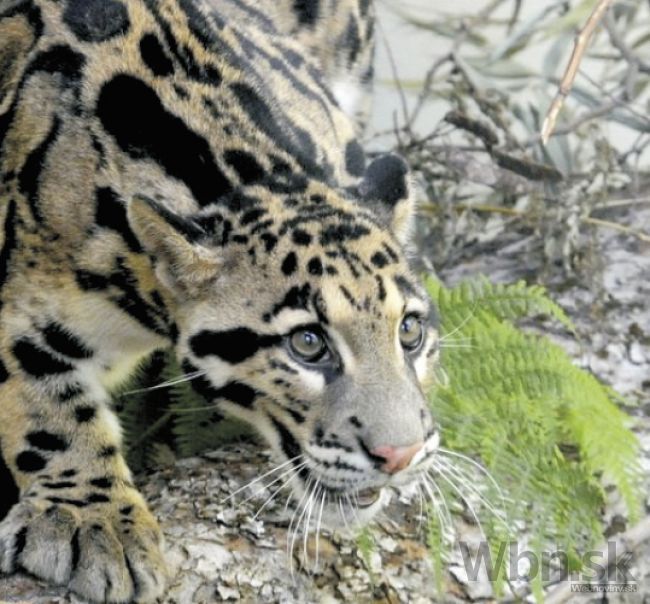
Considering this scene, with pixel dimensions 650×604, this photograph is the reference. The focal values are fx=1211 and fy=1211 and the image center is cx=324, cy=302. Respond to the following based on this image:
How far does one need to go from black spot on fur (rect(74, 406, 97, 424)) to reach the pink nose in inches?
29.3

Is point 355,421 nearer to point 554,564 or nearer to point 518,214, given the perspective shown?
point 554,564

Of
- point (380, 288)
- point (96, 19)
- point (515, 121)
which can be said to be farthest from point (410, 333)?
point (515, 121)

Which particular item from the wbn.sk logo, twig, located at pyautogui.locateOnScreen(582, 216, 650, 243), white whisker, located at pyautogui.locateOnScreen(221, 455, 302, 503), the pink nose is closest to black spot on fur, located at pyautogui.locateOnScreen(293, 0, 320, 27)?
twig, located at pyautogui.locateOnScreen(582, 216, 650, 243)

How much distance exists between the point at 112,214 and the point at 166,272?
0.65 ft

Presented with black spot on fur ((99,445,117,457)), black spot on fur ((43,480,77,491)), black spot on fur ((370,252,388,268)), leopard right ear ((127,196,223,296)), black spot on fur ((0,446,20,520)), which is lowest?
black spot on fur ((0,446,20,520))

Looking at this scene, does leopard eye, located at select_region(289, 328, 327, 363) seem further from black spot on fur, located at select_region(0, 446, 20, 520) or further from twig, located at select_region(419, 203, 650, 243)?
twig, located at select_region(419, 203, 650, 243)

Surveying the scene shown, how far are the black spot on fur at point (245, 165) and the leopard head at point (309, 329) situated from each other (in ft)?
0.15

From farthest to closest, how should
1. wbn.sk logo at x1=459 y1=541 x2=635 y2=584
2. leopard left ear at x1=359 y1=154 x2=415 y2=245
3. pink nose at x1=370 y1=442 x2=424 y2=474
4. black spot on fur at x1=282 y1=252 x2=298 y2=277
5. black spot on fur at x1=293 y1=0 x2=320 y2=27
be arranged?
1. black spot on fur at x1=293 y1=0 x2=320 y2=27
2. wbn.sk logo at x1=459 y1=541 x2=635 y2=584
3. leopard left ear at x1=359 y1=154 x2=415 y2=245
4. black spot on fur at x1=282 y1=252 x2=298 y2=277
5. pink nose at x1=370 y1=442 x2=424 y2=474

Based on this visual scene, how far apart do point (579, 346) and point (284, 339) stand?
1337mm

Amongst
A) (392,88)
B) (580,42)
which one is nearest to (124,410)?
(580,42)

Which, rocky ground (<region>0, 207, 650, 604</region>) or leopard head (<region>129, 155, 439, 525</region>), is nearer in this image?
leopard head (<region>129, 155, 439, 525</region>)

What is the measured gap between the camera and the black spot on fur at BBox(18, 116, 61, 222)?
2.53 m

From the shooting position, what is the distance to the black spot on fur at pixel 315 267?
7.38 feet

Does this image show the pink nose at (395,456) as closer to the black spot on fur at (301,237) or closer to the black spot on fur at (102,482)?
the black spot on fur at (301,237)
